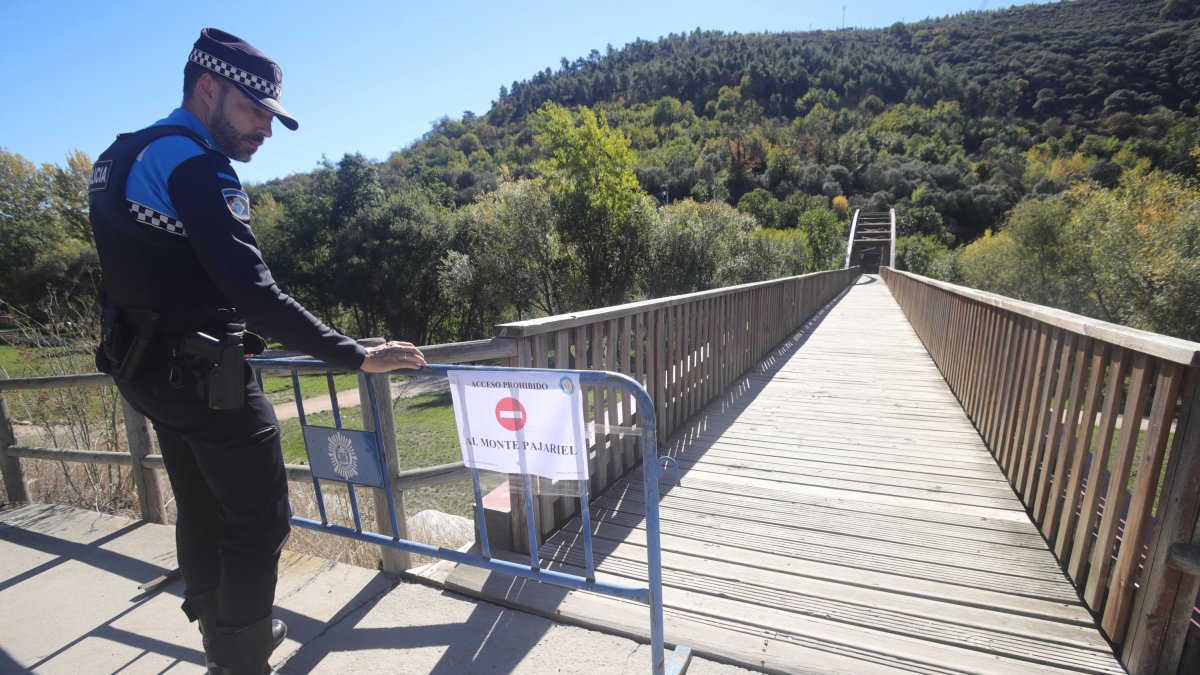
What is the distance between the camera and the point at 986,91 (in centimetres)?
10800

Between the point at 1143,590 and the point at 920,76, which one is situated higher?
the point at 920,76

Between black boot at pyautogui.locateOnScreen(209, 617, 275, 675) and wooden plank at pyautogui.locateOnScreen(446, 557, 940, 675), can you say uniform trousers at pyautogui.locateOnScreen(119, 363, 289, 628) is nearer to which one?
black boot at pyautogui.locateOnScreen(209, 617, 275, 675)

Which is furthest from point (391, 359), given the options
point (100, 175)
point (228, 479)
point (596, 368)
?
point (596, 368)

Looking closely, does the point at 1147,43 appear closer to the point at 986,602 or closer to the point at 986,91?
the point at 986,91

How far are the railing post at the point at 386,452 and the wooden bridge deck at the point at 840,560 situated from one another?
340 mm

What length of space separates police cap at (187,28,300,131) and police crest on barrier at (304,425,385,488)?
135cm

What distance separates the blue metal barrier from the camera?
5.76ft

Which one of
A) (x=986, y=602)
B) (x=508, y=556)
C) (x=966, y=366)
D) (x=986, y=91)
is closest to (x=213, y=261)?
(x=508, y=556)

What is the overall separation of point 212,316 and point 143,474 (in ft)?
9.09

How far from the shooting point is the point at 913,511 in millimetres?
3096

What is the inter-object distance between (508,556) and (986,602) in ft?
6.93

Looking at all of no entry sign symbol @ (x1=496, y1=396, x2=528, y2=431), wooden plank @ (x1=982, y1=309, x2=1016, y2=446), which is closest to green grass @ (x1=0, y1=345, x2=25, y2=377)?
no entry sign symbol @ (x1=496, y1=396, x2=528, y2=431)

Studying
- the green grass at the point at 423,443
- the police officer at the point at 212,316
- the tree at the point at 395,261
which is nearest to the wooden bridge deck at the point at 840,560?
the police officer at the point at 212,316

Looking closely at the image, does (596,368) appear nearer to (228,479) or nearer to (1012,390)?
(228,479)
